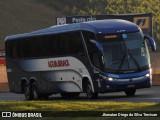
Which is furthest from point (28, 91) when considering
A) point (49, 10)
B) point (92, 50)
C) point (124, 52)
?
point (49, 10)

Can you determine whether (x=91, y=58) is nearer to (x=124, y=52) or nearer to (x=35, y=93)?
(x=124, y=52)

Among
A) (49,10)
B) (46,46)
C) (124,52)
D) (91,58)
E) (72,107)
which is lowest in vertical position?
(49,10)

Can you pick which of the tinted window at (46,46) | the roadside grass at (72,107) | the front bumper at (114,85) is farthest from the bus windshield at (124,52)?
the roadside grass at (72,107)

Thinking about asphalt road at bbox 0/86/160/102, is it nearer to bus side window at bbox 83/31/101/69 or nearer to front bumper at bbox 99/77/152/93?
front bumper at bbox 99/77/152/93

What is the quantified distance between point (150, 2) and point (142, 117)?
110240 millimetres

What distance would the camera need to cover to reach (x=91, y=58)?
29234mm

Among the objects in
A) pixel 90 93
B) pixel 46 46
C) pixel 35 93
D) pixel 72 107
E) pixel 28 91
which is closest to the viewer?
pixel 72 107

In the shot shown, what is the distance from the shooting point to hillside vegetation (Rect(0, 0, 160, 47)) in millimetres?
111250

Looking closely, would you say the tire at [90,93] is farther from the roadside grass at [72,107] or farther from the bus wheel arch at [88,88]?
the roadside grass at [72,107]

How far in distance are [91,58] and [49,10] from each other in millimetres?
98081

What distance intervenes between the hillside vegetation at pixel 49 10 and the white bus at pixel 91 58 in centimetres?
7257

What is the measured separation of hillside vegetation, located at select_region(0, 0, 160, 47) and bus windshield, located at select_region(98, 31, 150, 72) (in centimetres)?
7632

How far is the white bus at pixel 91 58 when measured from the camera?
28891mm

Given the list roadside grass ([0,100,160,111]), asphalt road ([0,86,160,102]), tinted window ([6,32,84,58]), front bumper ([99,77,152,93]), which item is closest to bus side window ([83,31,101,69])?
tinted window ([6,32,84,58])
